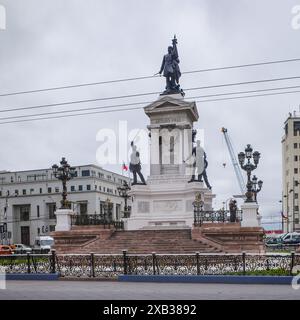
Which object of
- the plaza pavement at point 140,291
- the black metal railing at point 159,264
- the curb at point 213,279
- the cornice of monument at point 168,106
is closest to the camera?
the plaza pavement at point 140,291

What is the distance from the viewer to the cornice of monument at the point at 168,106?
124 feet

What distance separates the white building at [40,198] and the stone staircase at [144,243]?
6127 centimetres

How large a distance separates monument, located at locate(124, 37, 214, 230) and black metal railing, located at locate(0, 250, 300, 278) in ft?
47.1

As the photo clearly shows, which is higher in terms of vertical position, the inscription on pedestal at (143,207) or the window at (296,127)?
the window at (296,127)

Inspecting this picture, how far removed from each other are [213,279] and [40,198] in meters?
81.5

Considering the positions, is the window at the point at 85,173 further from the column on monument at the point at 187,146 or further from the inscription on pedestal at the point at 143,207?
the inscription on pedestal at the point at 143,207

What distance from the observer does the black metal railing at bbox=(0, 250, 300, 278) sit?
18672 mm

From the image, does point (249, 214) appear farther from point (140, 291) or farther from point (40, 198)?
point (40, 198)

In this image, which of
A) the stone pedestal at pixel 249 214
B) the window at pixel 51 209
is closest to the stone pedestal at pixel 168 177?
the stone pedestal at pixel 249 214
